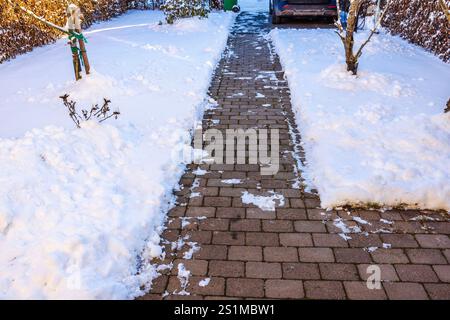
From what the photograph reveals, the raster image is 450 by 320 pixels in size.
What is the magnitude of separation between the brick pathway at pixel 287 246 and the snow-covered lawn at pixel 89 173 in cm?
32

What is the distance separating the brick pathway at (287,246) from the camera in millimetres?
2912

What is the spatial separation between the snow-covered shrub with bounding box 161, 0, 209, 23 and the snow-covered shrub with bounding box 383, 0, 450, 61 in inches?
247

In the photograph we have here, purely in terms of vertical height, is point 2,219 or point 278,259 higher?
point 2,219

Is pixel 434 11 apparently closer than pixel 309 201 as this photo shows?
No

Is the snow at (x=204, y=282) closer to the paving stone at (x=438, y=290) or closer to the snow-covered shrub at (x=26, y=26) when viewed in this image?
the paving stone at (x=438, y=290)

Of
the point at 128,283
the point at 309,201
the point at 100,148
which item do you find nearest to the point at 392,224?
the point at 309,201

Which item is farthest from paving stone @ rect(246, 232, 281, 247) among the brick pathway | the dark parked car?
the dark parked car

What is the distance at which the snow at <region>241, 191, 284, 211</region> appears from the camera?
390 cm

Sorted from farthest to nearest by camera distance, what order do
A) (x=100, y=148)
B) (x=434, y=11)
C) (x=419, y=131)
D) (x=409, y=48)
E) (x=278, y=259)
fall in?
(x=409, y=48) < (x=434, y=11) < (x=419, y=131) < (x=100, y=148) < (x=278, y=259)

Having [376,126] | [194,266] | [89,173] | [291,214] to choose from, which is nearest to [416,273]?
[291,214]

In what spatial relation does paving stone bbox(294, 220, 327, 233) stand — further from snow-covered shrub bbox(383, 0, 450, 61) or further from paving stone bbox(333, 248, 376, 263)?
snow-covered shrub bbox(383, 0, 450, 61)

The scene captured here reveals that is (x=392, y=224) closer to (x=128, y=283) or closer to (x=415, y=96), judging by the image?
(x=128, y=283)
